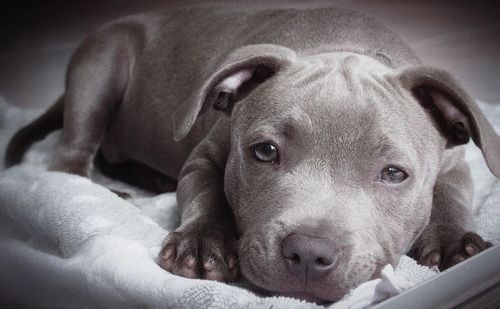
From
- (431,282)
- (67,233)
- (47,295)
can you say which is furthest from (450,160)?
(47,295)

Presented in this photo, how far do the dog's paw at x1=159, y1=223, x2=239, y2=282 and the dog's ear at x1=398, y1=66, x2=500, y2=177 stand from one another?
35.3 inches

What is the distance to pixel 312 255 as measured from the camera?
1.91 metres

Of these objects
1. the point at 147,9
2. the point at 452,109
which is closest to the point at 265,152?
the point at 452,109

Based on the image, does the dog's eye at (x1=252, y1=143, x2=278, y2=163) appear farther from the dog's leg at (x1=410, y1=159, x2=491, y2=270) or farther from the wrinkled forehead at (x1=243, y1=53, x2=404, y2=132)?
the dog's leg at (x1=410, y1=159, x2=491, y2=270)

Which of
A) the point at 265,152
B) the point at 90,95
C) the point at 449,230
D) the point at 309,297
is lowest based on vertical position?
the point at 90,95

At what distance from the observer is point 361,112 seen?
2309 mm

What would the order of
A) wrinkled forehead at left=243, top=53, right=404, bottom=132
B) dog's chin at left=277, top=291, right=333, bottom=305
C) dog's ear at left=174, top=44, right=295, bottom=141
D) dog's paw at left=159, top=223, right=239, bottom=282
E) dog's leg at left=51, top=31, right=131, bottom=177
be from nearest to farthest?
dog's chin at left=277, top=291, right=333, bottom=305 → dog's paw at left=159, top=223, right=239, bottom=282 → wrinkled forehead at left=243, top=53, right=404, bottom=132 → dog's ear at left=174, top=44, right=295, bottom=141 → dog's leg at left=51, top=31, right=131, bottom=177

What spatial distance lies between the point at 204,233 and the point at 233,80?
0.64 m

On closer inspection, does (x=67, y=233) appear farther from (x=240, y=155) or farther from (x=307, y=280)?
(x=307, y=280)

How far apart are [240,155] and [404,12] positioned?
1027mm

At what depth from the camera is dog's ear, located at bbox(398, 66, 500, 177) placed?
235 centimetres

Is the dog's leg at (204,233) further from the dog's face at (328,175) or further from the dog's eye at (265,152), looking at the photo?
the dog's eye at (265,152)

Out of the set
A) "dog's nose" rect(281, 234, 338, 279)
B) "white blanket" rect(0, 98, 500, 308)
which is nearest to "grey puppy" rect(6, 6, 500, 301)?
"dog's nose" rect(281, 234, 338, 279)

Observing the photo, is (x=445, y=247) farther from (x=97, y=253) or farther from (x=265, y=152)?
(x=97, y=253)
